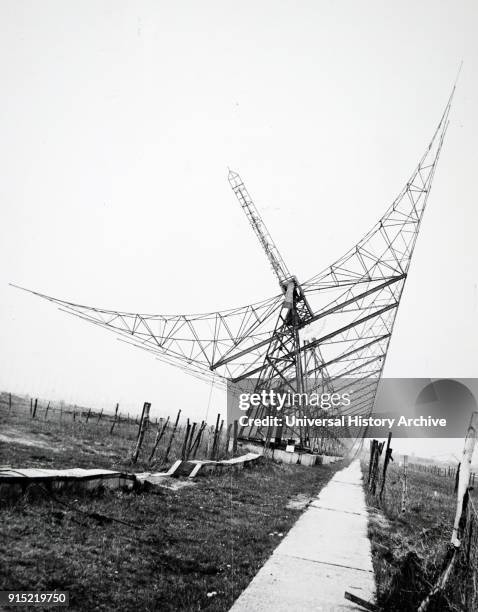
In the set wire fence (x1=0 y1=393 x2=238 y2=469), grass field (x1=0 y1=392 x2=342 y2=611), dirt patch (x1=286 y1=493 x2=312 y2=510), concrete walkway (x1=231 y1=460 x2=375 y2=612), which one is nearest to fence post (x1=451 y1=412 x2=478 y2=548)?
concrete walkway (x1=231 y1=460 x2=375 y2=612)

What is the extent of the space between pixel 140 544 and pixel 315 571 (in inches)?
90.0

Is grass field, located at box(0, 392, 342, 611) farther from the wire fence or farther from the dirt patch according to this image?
the wire fence

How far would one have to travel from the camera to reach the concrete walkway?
165 inches

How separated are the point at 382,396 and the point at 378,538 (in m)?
26.6

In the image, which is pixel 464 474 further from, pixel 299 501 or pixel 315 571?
pixel 299 501

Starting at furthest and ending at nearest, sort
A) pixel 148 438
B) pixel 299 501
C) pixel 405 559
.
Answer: pixel 148 438 → pixel 299 501 → pixel 405 559

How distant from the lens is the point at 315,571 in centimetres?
524

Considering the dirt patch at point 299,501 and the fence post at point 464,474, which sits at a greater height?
the fence post at point 464,474

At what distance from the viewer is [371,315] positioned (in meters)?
19.6

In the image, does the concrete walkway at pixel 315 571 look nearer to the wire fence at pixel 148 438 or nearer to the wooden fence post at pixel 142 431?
the wooden fence post at pixel 142 431

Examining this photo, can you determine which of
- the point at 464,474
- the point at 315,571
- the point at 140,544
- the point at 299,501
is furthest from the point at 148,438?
the point at 464,474

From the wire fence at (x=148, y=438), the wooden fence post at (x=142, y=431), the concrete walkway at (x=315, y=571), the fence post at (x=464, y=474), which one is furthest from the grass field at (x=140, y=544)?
the wire fence at (x=148, y=438)

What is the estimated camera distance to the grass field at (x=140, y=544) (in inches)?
161

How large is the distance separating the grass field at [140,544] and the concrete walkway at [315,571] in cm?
23
